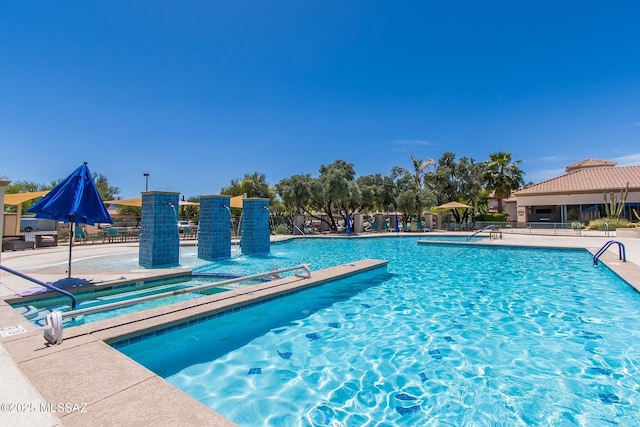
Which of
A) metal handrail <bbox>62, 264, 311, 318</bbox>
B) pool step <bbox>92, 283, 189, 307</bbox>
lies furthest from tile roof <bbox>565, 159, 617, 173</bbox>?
pool step <bbox>92, 283, 189, 307</bbox>

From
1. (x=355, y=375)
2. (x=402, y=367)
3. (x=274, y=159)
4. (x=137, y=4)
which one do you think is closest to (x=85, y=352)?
(x=355, y=375)

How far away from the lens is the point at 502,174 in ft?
98.8

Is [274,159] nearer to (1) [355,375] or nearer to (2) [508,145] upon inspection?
(2) [508,145]

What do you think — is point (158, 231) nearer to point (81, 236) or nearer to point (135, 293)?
point (135, 293)

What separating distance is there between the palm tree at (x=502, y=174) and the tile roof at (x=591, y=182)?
135 cm

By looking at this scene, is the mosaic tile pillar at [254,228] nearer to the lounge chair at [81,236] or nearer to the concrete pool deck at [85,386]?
the concrete pool deck at [85,386]

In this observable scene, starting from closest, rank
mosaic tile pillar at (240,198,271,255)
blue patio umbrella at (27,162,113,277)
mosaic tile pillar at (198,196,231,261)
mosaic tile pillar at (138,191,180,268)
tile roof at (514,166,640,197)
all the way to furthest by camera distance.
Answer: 1. blue patio umbrella at (27,162,113,277)
2. mosaic tile pillar at (138,191,180,268)
3. mosaic tile pillar at (198,196,231,261)
4. mosaic tile pillar at (240,198,271,255)
5. tile roof at (514,166,640,197)

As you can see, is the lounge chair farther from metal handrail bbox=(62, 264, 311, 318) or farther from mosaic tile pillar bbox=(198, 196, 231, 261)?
metal handrail bbox=(62, 264, 311, 318)

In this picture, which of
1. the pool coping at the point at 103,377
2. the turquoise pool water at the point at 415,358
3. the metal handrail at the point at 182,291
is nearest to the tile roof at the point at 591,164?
the turquoise pool water at the point at 415,358

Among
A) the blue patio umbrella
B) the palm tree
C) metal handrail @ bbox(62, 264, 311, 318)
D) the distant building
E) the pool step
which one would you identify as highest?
the palm tree

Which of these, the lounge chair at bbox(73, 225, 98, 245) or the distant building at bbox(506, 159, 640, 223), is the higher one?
the distant building at bbox(506, 159, 640, 223)

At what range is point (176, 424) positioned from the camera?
189cm

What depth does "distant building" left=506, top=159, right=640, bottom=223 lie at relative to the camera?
85.7 ft

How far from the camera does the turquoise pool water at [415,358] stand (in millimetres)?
2998
